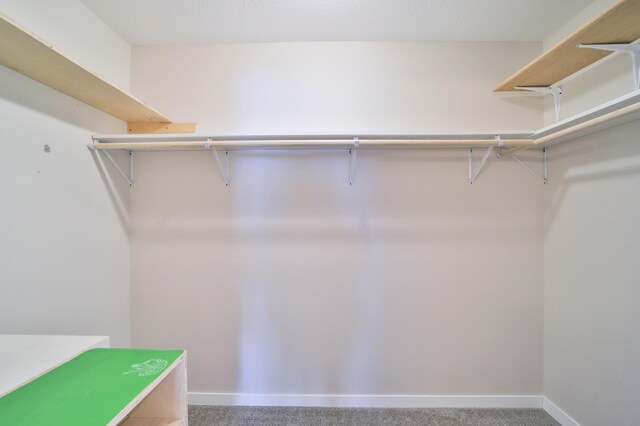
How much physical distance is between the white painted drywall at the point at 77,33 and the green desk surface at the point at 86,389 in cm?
133

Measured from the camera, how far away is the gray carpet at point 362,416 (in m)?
1.66

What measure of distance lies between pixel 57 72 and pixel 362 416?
8.83ft

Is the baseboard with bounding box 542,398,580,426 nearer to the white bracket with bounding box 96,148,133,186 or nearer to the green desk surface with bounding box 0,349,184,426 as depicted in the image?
the green desk surface with bounding box 0,349,184,426

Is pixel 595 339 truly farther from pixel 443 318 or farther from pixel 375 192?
pixel 375 192

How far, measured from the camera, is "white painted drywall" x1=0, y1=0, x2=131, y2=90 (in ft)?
4.03

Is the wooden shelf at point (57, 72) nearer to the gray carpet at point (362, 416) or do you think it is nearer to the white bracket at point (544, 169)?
the gray carpet at point (362, 416)

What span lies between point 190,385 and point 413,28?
9.96 ft

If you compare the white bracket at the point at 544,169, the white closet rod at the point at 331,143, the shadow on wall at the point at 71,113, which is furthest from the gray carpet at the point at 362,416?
the white closet rod at the point at 331,143

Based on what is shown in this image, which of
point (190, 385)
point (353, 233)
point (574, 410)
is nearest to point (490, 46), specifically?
point (353, 233)

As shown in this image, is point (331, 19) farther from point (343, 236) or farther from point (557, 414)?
point (557, 414)

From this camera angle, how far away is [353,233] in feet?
5.96

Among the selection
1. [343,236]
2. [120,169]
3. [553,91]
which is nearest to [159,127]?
[120,169]

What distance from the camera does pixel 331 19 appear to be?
63.4 inches

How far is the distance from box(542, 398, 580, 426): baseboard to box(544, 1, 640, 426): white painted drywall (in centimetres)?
3
